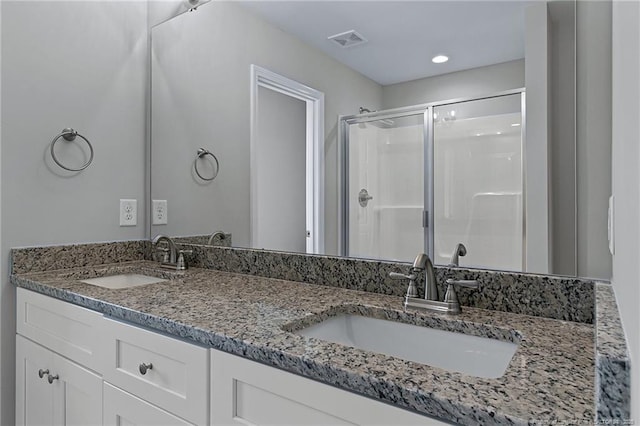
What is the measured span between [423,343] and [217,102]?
135 centimetres

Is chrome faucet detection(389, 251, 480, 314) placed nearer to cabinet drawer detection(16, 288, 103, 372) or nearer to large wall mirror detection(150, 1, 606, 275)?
large wall mirror detection(150, 1, 606, 275)

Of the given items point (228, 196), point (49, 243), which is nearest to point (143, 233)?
point (49, 243)

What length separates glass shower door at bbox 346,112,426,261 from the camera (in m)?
1.23

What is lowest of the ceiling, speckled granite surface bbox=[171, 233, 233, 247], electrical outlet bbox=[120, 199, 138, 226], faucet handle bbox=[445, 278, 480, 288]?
faucet handle bbox=[445, 278, 480, 288]

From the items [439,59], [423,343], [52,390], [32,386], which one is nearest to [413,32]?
[439,59]

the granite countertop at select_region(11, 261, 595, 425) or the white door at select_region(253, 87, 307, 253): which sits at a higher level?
the white door at select_region(253, 87, 307, 253)

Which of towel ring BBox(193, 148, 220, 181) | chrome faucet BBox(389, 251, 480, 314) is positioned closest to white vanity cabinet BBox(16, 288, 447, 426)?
chrome faucet BBox(389, 251, 480, 314)

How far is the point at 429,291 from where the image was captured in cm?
108

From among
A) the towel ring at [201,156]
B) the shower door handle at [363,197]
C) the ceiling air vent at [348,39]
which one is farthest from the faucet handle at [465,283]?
the towel ring at [201,156]

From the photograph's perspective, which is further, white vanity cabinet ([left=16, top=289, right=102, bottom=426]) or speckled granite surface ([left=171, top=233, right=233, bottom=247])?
speckled granite surface ([left=171, top=233, right=233, bottom=247])

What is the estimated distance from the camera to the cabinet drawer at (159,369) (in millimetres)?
878

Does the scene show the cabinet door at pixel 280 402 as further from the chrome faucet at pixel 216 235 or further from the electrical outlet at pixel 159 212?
the electrical outlet at pixel 159 212

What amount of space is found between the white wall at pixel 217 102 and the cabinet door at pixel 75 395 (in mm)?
712

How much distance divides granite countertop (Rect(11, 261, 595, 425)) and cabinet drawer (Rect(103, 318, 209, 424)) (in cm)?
4
